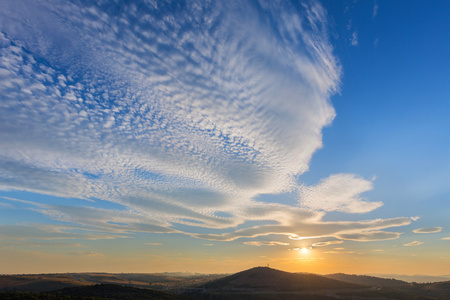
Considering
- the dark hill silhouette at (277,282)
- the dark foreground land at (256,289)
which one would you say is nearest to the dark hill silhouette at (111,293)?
the dark foreground land at (256,289)

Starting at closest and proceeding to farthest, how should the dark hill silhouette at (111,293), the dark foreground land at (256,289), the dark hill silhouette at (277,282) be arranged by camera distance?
the dark hill silhouette at (111,293) < the dark foreground land at (256,289) < the dark hill silhouette at (277,282)

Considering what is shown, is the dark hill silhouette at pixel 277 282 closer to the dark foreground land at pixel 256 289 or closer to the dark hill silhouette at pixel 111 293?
the dark foreground land at pixel 256 289

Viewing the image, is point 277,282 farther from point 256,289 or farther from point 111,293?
point 111,293

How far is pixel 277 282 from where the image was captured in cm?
12925

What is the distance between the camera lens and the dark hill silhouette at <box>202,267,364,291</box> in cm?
12138

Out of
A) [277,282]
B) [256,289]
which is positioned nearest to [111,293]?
[256,289]

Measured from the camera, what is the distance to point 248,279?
454ft

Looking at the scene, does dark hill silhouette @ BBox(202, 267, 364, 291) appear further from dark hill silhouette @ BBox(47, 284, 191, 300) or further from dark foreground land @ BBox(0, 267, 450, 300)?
dark hill silhouette @ BBox(47, 284, 191, 300)

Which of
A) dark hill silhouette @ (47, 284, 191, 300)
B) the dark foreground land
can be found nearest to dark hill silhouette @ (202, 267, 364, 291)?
the dark foreground land

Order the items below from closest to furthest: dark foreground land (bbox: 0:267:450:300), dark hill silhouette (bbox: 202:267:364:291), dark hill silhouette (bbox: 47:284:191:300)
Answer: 1. dark hill silhouette (bbox: 47:284:191:300)
2. dark foreground land (bbox: 0:267:450:300)
3. dark hill silhouette (bbox: 202:267:364:291)

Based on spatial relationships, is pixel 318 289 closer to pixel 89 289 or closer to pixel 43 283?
pixel 89 289

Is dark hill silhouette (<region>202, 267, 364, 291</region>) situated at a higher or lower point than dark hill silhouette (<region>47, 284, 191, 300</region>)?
higher

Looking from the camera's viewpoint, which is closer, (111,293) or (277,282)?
(111,293)

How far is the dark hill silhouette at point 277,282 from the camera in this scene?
4779 inches
